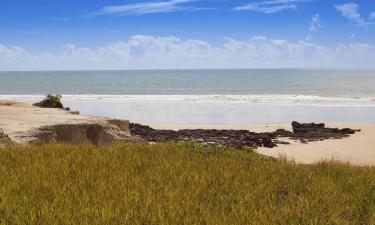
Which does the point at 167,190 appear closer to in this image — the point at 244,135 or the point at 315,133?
the point at 244,135

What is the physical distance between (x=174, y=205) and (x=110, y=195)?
0.92 meters

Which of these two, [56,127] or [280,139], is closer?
[56,127]

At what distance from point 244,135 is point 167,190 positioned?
58.5ft

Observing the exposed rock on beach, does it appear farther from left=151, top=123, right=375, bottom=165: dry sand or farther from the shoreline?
left=151, top=123, right=375, bottom=165: dry sand

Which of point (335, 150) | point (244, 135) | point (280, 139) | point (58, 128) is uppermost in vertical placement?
point (58, 128)

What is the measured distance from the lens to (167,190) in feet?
20.1

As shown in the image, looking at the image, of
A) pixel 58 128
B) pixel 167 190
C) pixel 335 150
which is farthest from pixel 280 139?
pixel 167 190

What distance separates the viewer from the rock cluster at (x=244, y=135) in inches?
862

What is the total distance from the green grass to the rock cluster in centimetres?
1263

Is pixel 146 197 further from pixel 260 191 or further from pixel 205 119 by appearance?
pixel 205 119

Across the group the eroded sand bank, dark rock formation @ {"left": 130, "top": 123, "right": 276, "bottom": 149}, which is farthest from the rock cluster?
the eroded sand bank

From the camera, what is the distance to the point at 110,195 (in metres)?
5.86

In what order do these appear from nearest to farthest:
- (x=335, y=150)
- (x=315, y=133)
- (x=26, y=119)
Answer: (x=26, y=119), (x=335, y=150), (x=315, y=133)

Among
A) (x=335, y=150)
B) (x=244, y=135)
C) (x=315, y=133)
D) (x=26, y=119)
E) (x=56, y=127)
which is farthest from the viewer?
(x=315, y=133)
